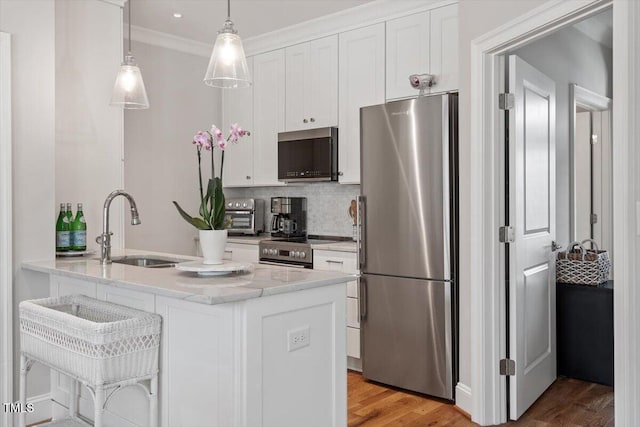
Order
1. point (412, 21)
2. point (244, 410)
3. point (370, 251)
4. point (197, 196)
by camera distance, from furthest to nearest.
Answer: point (197, 196), point (412, 21), point (370, 251), point (244, 410)

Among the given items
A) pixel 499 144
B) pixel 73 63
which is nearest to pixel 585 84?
pixel 499 144

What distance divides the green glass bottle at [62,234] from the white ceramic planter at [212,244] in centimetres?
130

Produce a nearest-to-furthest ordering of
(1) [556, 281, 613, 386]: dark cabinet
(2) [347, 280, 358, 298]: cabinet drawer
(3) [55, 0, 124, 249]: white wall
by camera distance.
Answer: (3) [55, 0, 124, 249]: white wall, (1) [556, 281, 613, 386]: dark cabinet, (2) [347, 280, 358, 298]: cabinet drawer

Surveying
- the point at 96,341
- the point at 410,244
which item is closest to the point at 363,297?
the point at 410,244

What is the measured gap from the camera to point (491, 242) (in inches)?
121

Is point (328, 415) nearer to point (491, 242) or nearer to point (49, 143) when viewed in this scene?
point (491, 242)

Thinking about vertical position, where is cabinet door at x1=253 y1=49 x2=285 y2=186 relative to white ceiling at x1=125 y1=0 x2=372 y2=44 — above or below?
below

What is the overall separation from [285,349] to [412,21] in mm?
2843

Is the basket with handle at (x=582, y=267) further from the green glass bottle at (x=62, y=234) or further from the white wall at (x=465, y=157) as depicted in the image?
the green glass bottle at (x=62, y=234)

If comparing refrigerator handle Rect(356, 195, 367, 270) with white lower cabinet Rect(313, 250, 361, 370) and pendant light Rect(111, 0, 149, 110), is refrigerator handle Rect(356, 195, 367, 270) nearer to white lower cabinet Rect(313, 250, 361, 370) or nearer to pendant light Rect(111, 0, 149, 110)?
white lower cabinet Rect(313, 250, 361, 370)

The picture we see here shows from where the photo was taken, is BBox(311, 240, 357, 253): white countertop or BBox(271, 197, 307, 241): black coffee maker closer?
BBox(311, 240, 357, 253): white countertop

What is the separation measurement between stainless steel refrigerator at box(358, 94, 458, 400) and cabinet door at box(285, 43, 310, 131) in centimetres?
110

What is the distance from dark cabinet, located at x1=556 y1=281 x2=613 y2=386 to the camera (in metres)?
3.77

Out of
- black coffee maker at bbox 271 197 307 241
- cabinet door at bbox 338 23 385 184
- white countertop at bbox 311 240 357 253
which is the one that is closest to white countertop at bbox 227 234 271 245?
black coffee maker at bbox 271 197 307 241
